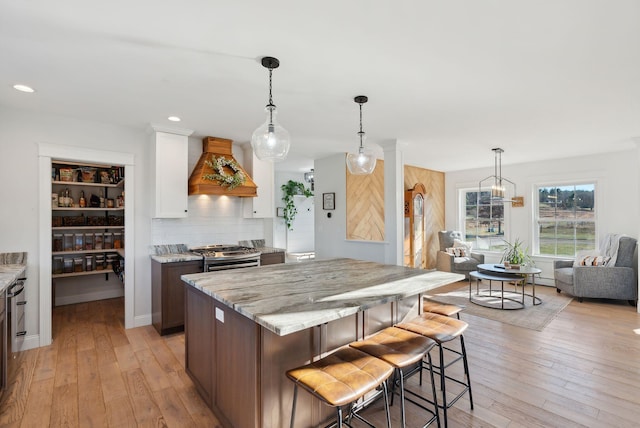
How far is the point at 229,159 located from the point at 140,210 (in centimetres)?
130

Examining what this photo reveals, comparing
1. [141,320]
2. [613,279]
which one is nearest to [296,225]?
[141,320]

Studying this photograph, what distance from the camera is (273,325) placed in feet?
4.59

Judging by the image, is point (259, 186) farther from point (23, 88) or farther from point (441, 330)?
point (441, 330)

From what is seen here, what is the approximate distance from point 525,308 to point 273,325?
4.57 meters

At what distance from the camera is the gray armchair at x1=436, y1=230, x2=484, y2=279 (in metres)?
6.35

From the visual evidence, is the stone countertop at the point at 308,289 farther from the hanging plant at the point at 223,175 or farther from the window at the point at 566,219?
the window at the point at 566,219

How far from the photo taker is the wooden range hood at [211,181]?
13.4ft

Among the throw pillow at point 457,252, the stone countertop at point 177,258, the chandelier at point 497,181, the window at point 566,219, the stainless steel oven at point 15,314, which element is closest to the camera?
the stainless steel oven at point 15,314

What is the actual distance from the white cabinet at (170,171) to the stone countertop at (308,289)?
1.89 metres

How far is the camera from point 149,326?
393 cm

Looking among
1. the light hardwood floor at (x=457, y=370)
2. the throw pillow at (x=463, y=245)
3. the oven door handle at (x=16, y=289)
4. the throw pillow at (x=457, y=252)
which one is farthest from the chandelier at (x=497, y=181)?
the oven door handle at (x=16, y=289)

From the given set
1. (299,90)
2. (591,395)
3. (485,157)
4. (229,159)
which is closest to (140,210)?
(229,159)

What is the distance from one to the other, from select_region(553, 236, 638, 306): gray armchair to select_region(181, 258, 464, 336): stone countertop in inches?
154

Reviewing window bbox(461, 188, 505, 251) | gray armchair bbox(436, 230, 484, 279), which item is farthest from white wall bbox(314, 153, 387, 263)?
window bbox(461, 188, 505, 251)
